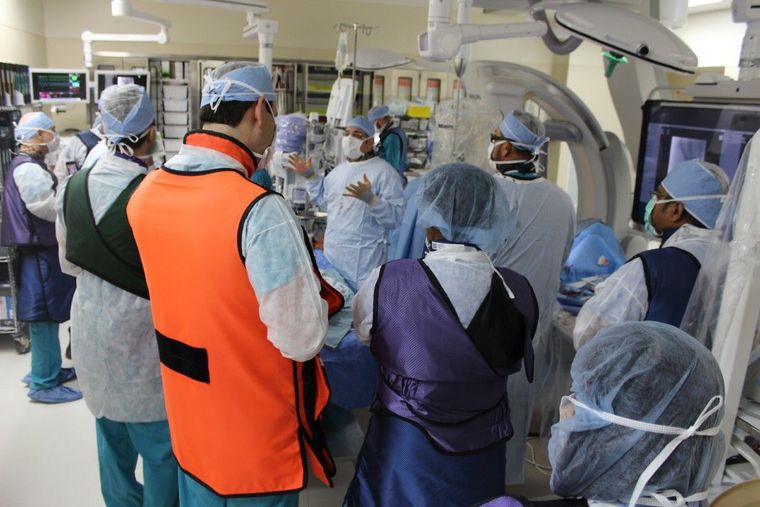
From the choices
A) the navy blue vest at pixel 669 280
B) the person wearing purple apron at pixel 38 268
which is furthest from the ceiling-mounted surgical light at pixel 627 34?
the person wearing purple apron at pixel 38 268

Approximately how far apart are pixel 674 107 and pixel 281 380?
274cm

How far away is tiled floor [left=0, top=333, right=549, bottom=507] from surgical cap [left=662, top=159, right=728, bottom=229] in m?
1.59

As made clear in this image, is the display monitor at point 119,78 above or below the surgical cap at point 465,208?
above

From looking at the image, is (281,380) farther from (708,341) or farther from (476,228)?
(708,341)

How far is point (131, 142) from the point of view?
2158 mm

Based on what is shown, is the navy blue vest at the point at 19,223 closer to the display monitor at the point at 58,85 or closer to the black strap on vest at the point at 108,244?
the black strap on vest at the point at 108,244

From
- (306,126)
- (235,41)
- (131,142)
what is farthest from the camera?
(235,41)

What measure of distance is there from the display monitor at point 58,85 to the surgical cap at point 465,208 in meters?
5.64

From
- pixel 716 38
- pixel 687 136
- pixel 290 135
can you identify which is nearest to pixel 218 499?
pixel 687 136

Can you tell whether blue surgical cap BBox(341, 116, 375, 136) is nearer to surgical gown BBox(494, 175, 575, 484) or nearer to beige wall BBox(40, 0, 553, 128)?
surgical gown BBox(494, 175, 575, 484)

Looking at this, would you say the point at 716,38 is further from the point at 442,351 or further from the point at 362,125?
the point at 442,351

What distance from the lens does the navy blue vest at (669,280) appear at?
1893 mm

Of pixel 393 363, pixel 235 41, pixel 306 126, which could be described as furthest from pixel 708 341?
pixel 235 41

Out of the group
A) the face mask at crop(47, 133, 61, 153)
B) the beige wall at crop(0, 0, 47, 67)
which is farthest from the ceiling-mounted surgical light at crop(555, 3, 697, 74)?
the beige wall at crop(0, 0, 47, 67)
